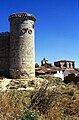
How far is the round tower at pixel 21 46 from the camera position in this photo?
26.6 meters

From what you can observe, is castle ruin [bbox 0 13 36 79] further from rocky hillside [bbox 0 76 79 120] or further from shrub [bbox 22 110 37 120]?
shrub [bbox 22 110 37 120]

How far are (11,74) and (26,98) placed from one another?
21441 mm

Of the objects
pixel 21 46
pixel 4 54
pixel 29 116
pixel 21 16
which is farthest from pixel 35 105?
pixel 4 54

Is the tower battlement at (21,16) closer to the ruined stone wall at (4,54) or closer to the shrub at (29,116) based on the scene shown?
the ruined stone wall at (4,54)

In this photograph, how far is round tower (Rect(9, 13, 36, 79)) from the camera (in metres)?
26.6

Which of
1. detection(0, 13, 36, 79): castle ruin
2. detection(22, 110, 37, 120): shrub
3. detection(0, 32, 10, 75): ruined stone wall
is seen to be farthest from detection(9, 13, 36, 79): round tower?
detection(22, 110, 37, 120): shrub

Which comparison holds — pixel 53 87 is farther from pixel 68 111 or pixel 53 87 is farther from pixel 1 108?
pixel 1 108

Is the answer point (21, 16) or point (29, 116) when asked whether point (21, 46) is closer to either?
point (21, 16)

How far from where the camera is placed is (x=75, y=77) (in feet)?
108

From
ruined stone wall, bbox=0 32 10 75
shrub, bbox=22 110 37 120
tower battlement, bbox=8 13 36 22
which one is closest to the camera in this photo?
shrub, bbox=22 110 37 120

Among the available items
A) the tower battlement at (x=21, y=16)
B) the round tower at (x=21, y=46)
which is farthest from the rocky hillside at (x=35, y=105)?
Result: the tower battlement at (x=21, y=16)

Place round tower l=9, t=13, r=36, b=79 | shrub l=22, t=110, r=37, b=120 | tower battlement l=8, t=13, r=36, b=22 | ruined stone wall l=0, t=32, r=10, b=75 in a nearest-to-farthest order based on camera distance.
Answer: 1. shrub l=22, t=110, r=37, b=120
2. round tower l=9, t=13, r=36, b=79
3. tower battlement l=8, t=13, r=36, b=22
4. ruined stone wall l=0, t=32, r=10, b=75

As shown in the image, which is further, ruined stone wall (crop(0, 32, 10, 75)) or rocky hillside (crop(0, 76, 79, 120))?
ruined stone wall (crop(0, 32, 10, 75))

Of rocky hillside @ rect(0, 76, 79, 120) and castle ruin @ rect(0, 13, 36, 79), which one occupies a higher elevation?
castle ruin @ rect(0, 13, 36, 79)
